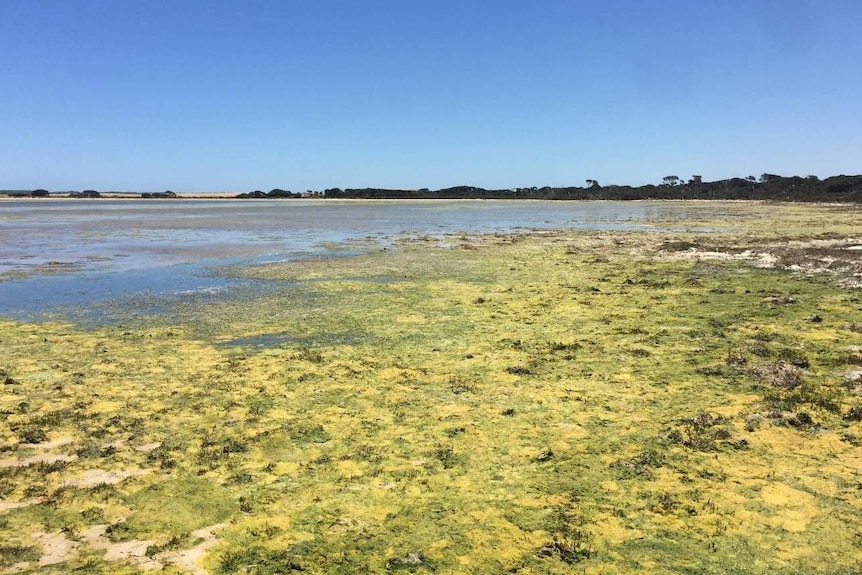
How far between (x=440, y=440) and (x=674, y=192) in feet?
409

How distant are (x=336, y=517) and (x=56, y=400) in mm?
4242

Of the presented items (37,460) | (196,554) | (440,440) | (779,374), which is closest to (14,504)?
(37,460)

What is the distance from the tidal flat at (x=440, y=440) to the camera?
3.88 m

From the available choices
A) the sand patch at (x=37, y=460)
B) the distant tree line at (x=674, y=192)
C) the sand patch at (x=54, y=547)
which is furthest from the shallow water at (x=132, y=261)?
the distant tree line at (x=674, y=192)

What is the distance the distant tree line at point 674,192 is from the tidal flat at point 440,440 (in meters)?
73.7

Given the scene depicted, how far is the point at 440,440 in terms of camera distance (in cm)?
556

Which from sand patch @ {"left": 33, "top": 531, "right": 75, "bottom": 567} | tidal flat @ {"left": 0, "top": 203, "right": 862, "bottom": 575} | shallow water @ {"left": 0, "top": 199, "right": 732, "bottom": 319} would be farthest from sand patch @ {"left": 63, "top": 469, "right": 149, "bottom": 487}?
shallow water @ {"left": 0, "top": 199, "right": 732, "bottom": 319}

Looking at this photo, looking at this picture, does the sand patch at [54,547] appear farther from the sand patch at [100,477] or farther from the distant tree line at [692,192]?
the distant tree line at [692,192]

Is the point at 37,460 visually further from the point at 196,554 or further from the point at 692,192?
the point at 692,192

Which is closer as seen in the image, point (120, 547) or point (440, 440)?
point (120, 547)

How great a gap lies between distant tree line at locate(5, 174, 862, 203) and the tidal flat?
73.7 meters

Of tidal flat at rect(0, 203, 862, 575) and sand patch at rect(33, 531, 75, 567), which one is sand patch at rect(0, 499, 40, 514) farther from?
sand patch at rect(33, 531, 75, 567)

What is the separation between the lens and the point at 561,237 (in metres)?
29.1

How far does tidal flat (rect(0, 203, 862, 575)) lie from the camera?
3.88m
